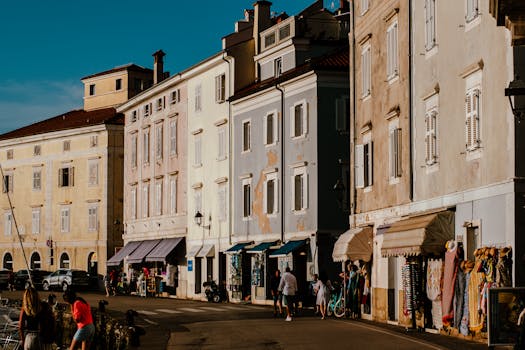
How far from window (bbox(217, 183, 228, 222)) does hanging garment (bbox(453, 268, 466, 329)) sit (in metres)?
31.7

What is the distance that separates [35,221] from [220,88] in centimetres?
3284

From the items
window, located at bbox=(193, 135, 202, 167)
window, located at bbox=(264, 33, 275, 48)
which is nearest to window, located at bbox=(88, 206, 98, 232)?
window, located at bbox=(193, 135, 202, 167)

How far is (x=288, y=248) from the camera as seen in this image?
4903 centimetres

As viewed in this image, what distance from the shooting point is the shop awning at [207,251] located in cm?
5962

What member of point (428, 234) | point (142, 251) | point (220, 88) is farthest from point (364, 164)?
point (142, 251)

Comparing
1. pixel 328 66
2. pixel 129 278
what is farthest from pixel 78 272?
pixel 328 66

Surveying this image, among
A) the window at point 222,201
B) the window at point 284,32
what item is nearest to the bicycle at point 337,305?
the window at point 284,32

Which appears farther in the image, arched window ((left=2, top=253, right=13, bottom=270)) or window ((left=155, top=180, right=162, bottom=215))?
arched window ((left=2, top=253, right=13, bottom=270))

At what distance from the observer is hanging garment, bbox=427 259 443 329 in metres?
29.5

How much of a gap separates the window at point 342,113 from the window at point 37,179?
1688 inches

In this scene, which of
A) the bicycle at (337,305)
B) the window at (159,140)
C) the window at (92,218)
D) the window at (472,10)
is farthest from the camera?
the window at (92,218)

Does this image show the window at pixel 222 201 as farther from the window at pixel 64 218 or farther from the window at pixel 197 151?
the window at pixel 64 218

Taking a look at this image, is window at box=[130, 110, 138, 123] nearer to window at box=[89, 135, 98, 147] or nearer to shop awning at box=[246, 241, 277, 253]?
window at box=[89, 135, 98, 147]

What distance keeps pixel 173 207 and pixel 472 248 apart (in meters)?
41.2
